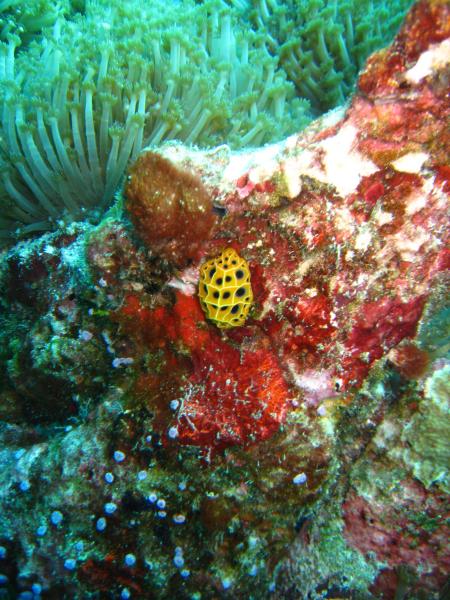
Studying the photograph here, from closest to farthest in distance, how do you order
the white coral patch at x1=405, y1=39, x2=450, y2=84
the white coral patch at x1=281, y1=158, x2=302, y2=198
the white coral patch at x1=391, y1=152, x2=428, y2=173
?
1. the white coral patch at x1=405, y1=39, x2=450, y2=84
2. the white coral patch at x1=391, y1=152, x2=428, y2=173
3. the white coral patch at x1=281, y1=158, x2=302, y2=198

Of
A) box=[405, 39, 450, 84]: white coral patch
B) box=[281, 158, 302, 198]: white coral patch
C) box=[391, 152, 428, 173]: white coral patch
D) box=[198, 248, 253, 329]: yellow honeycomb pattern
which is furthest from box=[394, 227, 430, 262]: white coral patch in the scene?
box=[198, 248, 253, 329]: yellow honeycomb pattern

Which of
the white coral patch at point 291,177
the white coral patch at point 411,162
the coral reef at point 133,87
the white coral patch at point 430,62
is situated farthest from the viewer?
the coral reef at point 133,87

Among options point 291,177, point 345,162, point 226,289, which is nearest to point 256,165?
point 291,177

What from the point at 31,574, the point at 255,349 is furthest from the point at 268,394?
the point at 31,574

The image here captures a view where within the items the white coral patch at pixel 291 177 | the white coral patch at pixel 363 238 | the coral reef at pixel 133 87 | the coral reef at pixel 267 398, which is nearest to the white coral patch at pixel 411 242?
the coral reef at pixel 267 398

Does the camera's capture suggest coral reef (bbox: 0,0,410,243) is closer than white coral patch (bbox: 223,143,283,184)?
No

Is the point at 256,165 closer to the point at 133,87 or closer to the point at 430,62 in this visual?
the point at 430,62

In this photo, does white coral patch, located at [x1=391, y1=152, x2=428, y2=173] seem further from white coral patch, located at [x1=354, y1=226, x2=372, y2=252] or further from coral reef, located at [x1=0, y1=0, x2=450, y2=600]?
white coral patch, located at [x1=354, y1=226, x2=372, y2=252]

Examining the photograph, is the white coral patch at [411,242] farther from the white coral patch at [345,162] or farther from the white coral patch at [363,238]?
the white coral patch at [345,162]
